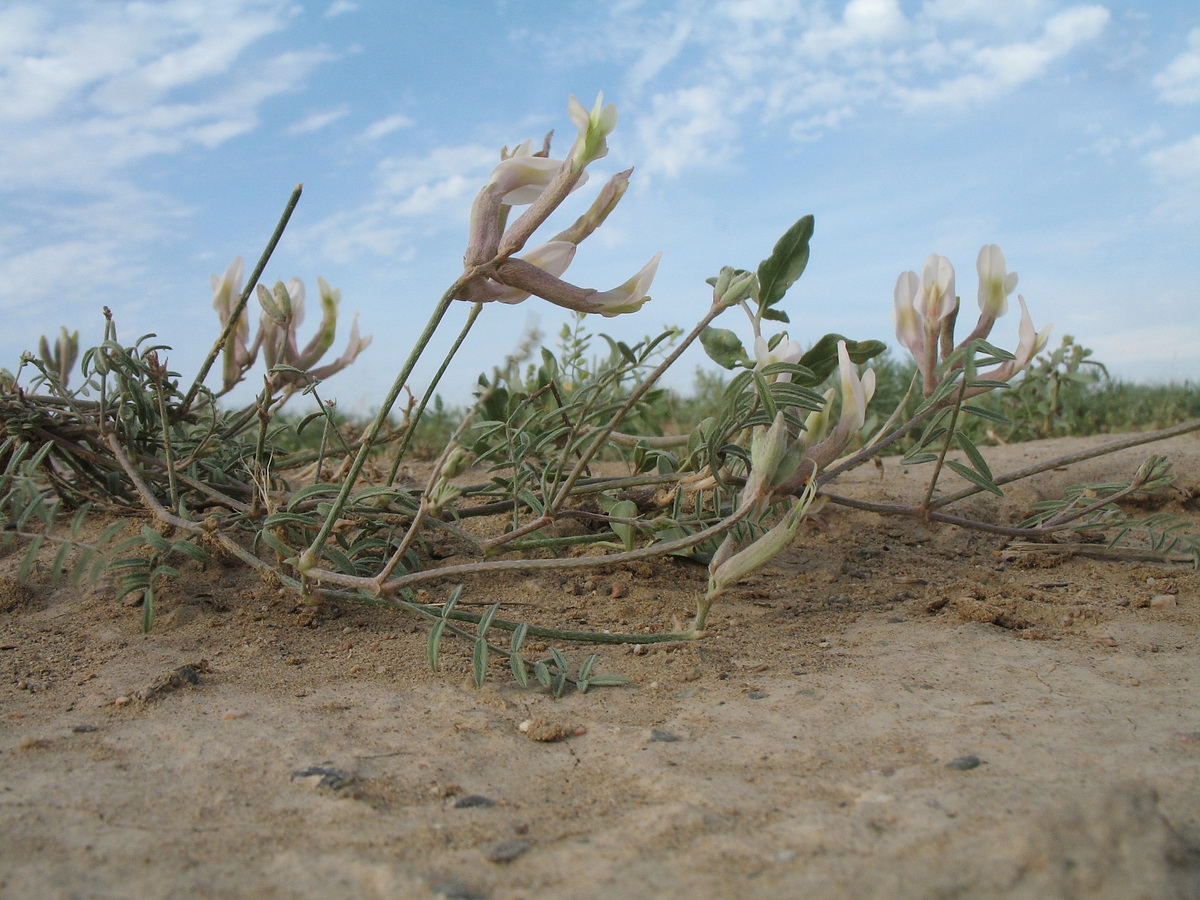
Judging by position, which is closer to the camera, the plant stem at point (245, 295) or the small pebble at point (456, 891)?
the small pebble at point (456, 891)

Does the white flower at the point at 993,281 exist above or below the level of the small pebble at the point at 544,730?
above

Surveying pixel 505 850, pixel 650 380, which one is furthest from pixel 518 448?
pixel 505 850

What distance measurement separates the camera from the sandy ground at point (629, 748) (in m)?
0.87

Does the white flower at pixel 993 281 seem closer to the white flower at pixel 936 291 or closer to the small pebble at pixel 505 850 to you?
the white flower at pixel 936 291

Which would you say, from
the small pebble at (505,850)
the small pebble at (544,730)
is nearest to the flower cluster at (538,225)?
the small pebble at (544,730)

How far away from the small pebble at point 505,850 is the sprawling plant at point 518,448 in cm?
45

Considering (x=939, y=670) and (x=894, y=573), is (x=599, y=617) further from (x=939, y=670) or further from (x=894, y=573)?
(x=894, y=573)

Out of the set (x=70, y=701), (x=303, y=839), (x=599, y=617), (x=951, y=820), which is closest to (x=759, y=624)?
(x=599, y=617)

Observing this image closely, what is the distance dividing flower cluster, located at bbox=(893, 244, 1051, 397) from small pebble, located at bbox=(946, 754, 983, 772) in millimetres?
844

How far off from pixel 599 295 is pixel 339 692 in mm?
761

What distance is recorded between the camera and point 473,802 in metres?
1.08

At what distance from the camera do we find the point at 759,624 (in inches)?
72.6

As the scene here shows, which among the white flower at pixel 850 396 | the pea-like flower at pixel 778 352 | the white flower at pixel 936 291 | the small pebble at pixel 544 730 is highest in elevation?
A: the white flower at pixel 936 291

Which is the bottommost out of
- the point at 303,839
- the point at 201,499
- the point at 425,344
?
the point at 303,839
